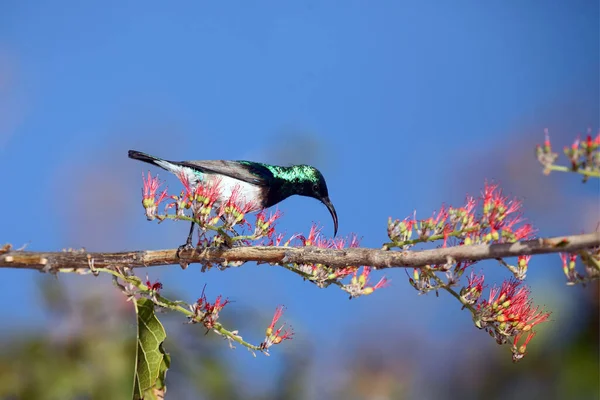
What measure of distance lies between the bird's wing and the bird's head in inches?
18.1

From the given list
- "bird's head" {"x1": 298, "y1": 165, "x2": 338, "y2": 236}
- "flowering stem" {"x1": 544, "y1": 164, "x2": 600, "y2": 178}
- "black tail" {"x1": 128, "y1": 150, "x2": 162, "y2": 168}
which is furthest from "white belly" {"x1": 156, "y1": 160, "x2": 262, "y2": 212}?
"flowering stem" {"x1": 544, "y1": 164, "x2": 600, "y2": 178}

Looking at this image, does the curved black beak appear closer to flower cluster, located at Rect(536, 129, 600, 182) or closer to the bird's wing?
the bird's wing

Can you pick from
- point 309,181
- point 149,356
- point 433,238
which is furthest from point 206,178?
point 433,238

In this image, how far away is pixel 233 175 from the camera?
677 cm

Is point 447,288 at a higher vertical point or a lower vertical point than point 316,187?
lower

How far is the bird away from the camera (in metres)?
6.54

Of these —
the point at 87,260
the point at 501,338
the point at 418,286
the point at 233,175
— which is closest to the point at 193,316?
the point at 87,260

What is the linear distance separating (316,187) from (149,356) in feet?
12.8

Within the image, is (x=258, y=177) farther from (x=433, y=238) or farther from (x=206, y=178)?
(x=433, y=238)

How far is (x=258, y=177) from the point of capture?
702cm

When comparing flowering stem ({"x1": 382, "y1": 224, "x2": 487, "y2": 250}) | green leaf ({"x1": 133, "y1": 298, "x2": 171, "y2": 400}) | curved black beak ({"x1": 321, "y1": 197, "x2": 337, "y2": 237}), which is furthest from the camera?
curved black beak ({"x1": 321, "y1": 197, "x2": 337, "y2": 237})

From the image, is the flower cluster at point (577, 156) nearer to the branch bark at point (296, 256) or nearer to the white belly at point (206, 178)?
the branch bark at point (296, 256)

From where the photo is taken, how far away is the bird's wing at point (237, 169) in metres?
6.66

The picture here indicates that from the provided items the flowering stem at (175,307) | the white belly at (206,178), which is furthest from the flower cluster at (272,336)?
the white belly at (206,178)
